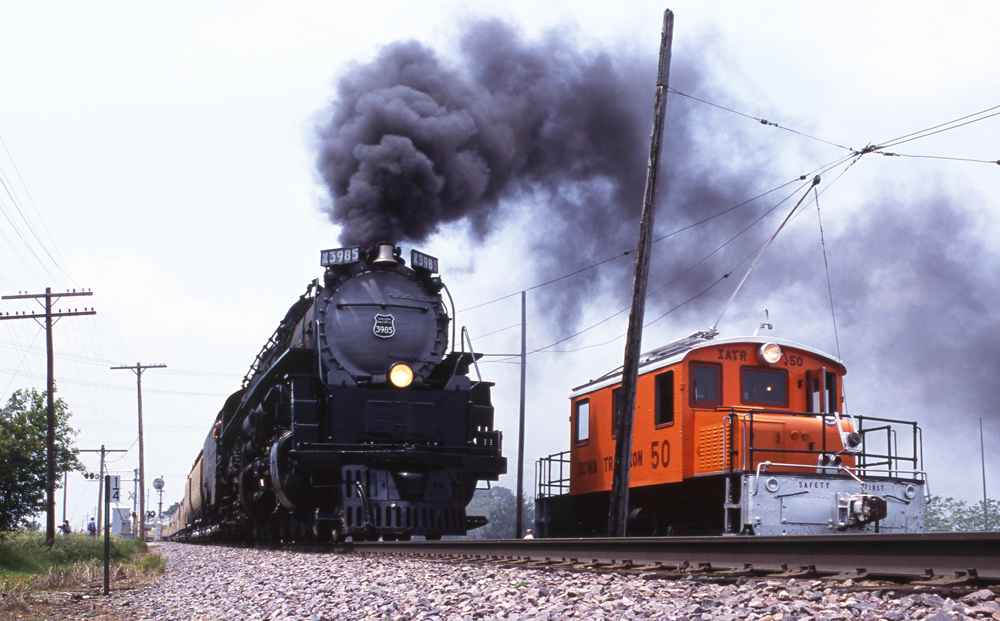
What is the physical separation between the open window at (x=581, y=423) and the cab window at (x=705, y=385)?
282 centimetres

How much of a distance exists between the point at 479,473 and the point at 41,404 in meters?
20.9

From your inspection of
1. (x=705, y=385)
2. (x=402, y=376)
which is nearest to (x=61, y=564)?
(x=402, y=376)

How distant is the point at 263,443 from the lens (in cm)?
1518

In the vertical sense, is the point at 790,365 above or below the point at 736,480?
above

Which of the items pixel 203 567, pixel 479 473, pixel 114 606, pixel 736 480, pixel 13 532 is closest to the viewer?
pixel 114 606

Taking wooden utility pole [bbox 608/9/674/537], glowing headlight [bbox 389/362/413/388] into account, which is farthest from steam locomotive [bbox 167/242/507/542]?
wooden utility pole [bbox 608/9/674/537]

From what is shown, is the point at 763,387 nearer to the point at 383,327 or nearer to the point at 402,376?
the point at 402,376

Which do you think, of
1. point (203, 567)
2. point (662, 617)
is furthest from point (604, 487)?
point (662, 617)

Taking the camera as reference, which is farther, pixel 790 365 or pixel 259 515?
pixel 259 515

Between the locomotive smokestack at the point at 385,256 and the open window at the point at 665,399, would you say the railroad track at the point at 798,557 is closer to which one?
the open window at the point at 665,399

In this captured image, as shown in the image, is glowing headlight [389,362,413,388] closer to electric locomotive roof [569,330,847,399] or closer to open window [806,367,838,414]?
electric locomotive roof [569,330,847,399]

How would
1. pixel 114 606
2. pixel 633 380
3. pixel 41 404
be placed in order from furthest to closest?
pixel 41 404 → pixel 633 380 → pixel 114 606

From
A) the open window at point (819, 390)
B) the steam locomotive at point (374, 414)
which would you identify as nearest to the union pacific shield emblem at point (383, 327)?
the steam locomotive at point (374, 414)

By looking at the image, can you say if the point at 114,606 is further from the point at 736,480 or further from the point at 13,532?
the point at 13,532
